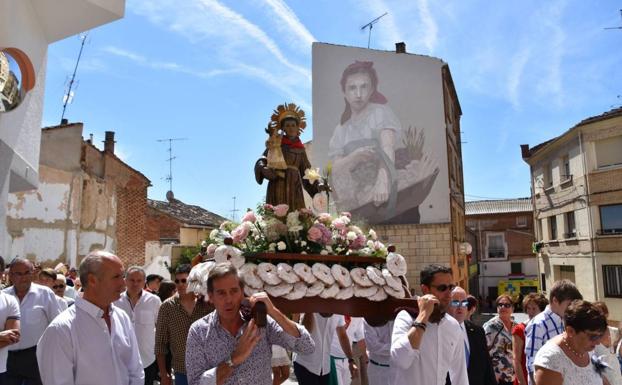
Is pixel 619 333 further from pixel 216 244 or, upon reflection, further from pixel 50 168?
pixel 50 168

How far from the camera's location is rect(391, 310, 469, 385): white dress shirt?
3301mm

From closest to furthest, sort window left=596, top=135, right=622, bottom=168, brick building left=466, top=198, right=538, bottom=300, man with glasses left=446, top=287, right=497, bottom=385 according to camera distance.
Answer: man with glasses left=446, top=287, right=497, bottom=385 < window left=596, top=135, right=622, bottom=168 < brick building left=466, top=198, right=538, bottom=300

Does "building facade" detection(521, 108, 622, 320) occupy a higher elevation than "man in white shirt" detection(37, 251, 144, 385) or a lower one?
higher

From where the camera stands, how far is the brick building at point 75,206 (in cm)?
1423

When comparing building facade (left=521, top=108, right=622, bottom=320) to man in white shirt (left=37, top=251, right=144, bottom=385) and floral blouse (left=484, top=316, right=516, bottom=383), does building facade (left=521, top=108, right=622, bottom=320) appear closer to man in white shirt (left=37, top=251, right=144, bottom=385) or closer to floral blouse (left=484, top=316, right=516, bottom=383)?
floral blouse (left=484, top=316, right=516, bottom=383)

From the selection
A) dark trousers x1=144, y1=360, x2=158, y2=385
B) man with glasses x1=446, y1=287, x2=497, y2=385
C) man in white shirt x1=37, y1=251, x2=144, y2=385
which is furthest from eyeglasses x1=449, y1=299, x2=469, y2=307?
dark trousers x1=144, y1=360, x2=158, y2=385

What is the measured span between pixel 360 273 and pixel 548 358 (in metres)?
1.29

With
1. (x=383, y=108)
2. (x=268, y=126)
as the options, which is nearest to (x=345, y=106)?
(x=383, y=108)

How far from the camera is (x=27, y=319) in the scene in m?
4.71

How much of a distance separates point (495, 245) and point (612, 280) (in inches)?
792

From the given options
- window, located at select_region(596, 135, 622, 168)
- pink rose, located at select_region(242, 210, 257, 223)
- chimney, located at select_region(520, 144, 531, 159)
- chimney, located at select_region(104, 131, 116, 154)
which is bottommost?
pink rose, located at select_region(242, 210, 257, 223)

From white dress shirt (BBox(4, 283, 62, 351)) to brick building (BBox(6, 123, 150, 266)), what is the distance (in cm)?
958

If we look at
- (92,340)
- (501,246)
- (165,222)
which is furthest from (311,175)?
(501,246)

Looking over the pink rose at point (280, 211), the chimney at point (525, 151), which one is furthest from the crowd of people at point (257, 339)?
the chimney at point (525, 151)
